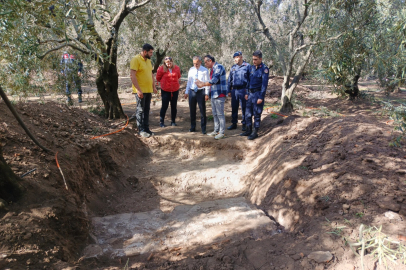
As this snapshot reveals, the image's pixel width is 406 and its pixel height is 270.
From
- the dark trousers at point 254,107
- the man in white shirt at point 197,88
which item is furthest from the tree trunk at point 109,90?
the dark trousers at point 254,107

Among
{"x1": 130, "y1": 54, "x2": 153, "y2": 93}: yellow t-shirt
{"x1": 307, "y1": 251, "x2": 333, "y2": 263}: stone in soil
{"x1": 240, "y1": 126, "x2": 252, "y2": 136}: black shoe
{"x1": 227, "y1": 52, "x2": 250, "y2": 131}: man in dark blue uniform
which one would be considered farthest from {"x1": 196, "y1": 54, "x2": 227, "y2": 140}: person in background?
{"x1": 307, "y1": 251, "x2": 333, "y2": 263}: stone in soil

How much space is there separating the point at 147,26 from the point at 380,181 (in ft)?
28.2

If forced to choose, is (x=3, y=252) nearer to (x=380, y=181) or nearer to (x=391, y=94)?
(x=380, y=181)

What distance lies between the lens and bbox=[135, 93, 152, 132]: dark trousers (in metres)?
6.61

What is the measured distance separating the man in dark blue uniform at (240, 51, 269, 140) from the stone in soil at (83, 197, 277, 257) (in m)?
2.79

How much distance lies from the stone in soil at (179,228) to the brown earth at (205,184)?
7.5 inches

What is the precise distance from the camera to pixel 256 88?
21.7 feet

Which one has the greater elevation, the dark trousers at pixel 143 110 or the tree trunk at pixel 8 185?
the dark trousers at pixel 143 110

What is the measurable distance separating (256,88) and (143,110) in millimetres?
2781

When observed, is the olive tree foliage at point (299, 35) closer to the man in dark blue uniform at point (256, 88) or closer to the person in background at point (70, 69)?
the man in dark blue uniform at point (256, 88)

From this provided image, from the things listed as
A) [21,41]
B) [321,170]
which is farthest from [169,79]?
[321,170]

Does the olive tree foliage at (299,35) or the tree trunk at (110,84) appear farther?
the tree trunk at (110,84)

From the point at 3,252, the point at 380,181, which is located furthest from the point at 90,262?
the point at 380,181

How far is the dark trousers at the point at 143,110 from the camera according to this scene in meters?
6.61
